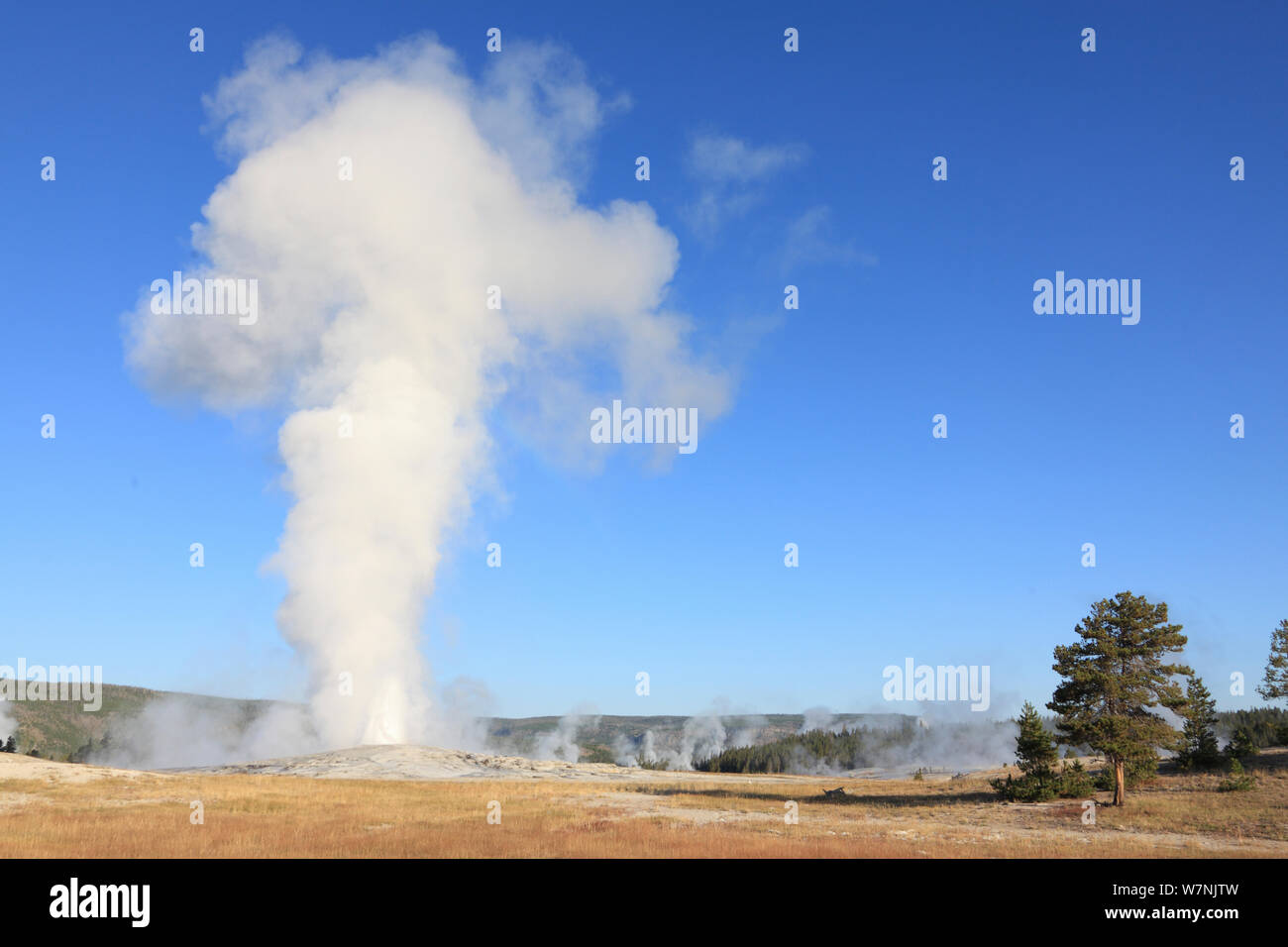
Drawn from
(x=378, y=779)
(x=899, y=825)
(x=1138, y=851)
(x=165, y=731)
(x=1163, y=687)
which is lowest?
(x=165, y=731)

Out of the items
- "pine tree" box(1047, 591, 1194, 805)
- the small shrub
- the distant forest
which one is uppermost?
"pine tree" box(1047, 591, 1194, 805)

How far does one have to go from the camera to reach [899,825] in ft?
119

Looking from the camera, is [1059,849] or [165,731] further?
[165,731]

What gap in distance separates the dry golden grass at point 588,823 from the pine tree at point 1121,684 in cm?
342

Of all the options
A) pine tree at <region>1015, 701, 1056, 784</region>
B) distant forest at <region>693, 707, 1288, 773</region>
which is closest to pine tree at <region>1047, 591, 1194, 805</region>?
pine tree at <region>1015, 701, 1056, 784</region>

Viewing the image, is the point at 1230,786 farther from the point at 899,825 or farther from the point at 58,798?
the point at 58,798

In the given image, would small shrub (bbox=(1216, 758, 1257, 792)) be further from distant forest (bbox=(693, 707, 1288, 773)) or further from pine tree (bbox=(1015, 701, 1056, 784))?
distant forest (bbox=(693, 707, 1288, 773))

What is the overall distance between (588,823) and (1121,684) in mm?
29710

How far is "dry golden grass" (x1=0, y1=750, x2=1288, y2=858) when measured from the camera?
86.3 ft

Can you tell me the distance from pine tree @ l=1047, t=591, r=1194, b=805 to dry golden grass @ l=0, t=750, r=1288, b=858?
342cm

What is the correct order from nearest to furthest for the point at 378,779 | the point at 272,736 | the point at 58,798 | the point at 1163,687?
the point at 58,798 < the point at 1163,687 < the point at 378,779 < the point at 272,736

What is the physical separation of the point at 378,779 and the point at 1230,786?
56936 millimetres

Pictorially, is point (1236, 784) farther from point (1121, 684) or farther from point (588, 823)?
point (588, 823)
